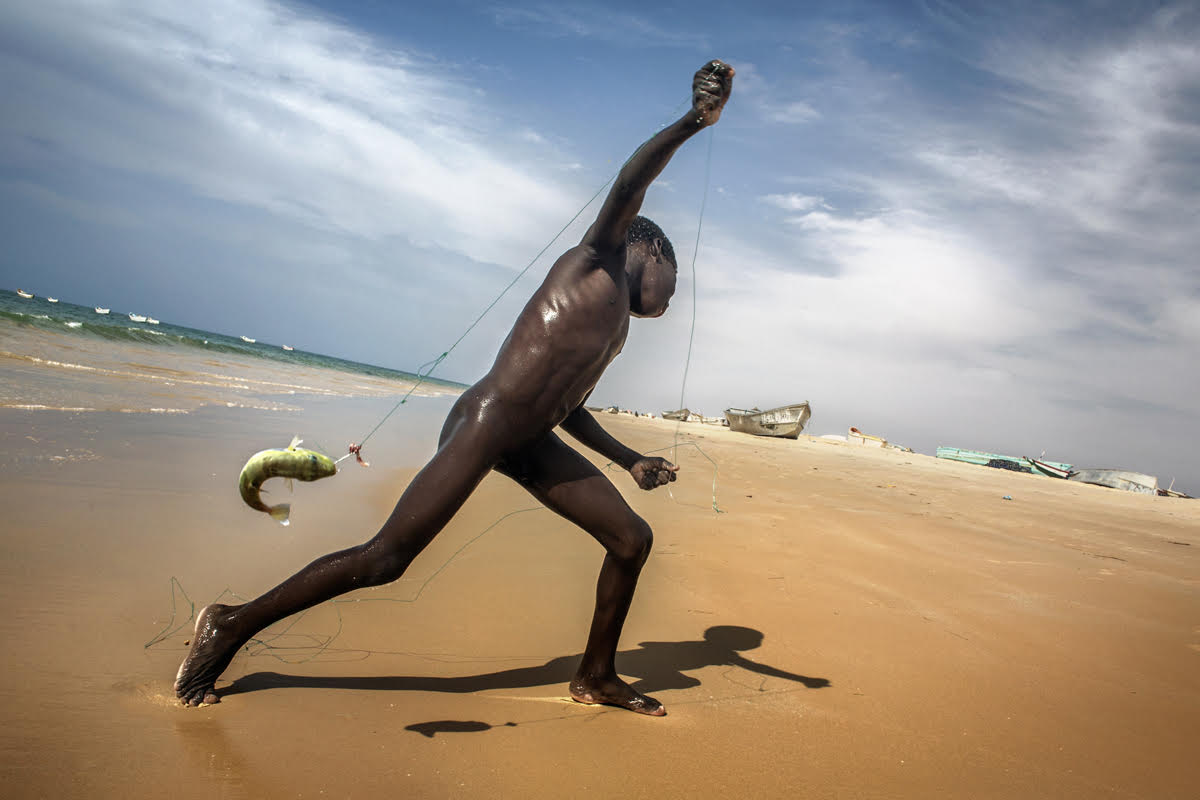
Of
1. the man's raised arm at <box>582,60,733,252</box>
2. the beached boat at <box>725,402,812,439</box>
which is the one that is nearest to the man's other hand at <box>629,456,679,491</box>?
the man's raised arm at <box>582,60,733,252</box>

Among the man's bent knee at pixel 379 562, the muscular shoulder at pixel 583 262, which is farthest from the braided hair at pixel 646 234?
the man's bent knee at pixel 379 562

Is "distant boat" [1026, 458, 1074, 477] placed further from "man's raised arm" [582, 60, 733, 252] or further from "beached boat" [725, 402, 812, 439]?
"man's raised arm" [582, 60, 733, 252]

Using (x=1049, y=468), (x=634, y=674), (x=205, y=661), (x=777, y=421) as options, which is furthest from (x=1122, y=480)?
(x=205, y=661)

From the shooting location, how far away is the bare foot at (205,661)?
2.07m

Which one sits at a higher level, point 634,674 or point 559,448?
point 559,448

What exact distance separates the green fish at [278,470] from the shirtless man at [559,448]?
45cm

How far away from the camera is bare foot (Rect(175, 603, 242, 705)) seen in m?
2.07

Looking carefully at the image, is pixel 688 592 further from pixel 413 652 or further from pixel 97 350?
pixel 97 350

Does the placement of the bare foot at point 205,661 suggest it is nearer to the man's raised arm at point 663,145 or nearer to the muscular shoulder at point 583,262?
the muscular shoulder at point 583,262

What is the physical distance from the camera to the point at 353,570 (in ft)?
7.21

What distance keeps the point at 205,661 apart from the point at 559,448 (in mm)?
1411

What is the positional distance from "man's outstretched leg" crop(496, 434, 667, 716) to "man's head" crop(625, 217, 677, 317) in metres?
0.71

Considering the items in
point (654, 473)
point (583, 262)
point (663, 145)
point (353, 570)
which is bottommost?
point (353, 570)

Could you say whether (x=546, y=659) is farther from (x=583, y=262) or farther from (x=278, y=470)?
(x=583, y=262)
